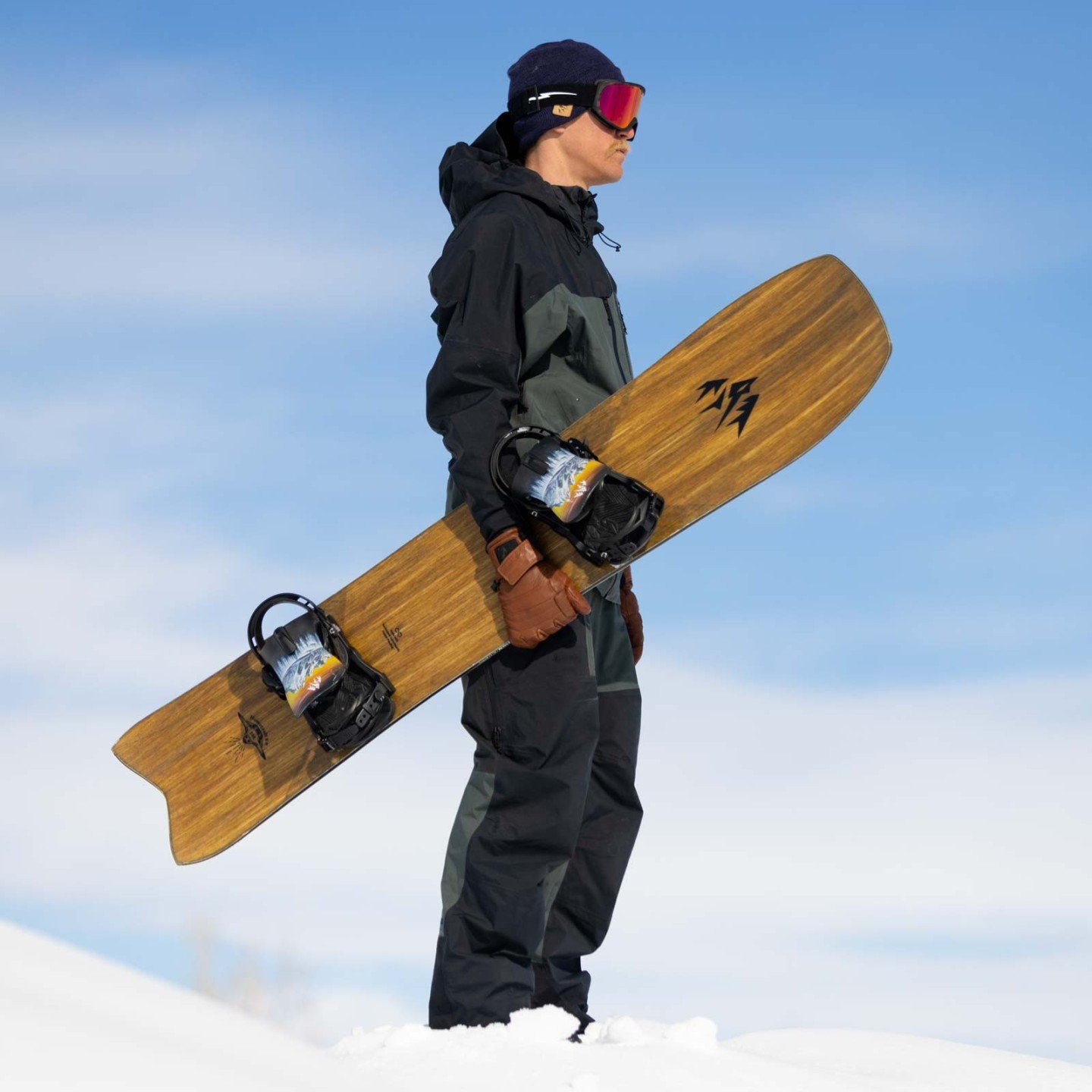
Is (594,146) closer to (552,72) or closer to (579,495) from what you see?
(552,72)

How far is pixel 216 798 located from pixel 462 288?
5.30ft

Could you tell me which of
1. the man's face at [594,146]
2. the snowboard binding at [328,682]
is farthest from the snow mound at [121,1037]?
the man's face at [594,146]

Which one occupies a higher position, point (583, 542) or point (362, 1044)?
point (583, 542)

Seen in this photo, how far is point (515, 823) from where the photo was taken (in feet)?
11.4

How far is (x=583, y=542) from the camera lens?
344 centimetres

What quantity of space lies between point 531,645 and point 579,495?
0.39m

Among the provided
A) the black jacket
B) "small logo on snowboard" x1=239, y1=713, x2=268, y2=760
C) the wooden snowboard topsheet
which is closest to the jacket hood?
the black jacket

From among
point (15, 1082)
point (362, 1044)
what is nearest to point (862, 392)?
point (362, 1044)

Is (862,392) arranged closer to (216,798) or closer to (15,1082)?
(216,798)

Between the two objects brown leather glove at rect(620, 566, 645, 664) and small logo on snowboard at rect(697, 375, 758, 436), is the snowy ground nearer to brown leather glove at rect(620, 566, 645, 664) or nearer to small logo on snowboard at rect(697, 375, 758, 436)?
brown leather glove at rect(620, 566, 645, 664)

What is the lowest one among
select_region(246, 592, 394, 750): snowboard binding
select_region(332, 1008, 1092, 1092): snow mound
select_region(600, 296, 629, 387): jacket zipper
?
select_region(332, 1008, 1092, 1092): snow mound

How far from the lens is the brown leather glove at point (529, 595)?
10.9 ft

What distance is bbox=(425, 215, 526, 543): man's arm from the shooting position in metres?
3.40

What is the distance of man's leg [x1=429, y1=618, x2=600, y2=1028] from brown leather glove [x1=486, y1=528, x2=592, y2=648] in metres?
0.14
